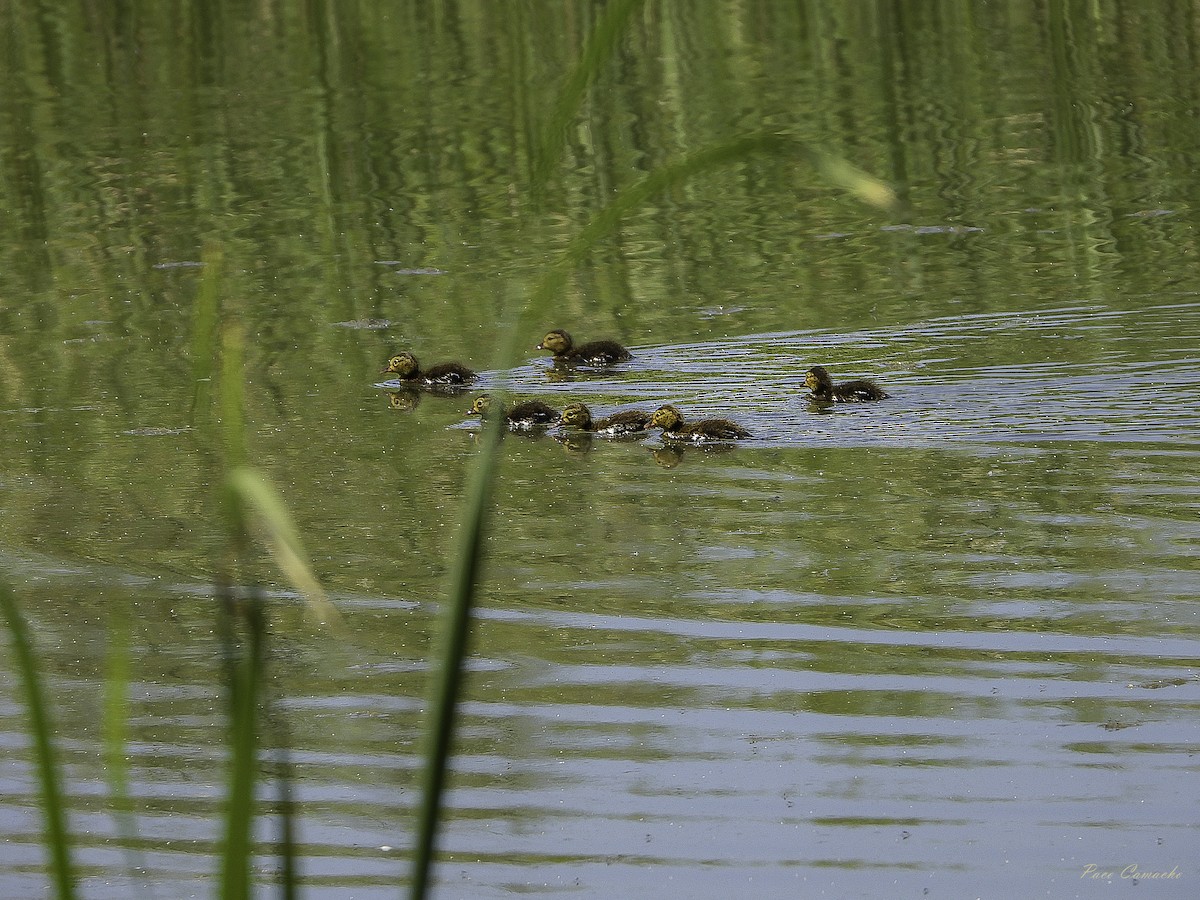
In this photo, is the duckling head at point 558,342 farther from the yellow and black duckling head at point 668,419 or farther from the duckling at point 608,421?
the yellow and black duckling head at point 668,419

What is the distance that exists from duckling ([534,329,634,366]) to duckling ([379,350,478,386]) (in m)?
0.59

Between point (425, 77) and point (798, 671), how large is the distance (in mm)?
13845

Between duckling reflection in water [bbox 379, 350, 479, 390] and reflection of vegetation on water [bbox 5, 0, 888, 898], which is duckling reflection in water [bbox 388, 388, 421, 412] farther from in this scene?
reflection of vegetation on water [bbox 5, 0, 888, 898]

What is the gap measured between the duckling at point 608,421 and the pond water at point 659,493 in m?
0.11

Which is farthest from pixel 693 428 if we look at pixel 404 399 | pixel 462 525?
pixel 462 525

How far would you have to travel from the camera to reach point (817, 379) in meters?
8.02

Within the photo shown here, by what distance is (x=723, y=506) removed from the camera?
666 cm

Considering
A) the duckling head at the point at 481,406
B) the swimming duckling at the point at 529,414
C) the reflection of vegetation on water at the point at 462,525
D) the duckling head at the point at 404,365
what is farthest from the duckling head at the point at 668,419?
the reflection of vegetation on water at the point at 462,525

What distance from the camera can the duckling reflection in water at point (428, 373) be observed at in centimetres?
Answer: 873

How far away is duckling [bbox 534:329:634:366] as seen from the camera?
901 cm

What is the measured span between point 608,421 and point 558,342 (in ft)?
4.65

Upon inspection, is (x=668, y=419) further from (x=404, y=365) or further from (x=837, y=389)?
(x=404, y=365)

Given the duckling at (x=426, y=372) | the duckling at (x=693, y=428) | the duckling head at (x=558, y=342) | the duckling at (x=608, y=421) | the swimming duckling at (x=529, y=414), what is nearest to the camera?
the duckling at (x=693, y=428)

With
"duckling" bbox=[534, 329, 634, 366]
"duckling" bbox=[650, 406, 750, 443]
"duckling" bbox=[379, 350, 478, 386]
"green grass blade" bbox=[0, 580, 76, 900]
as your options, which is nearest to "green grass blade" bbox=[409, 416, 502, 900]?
"green grass blade" bbox=[0, 580, 76, 900]
